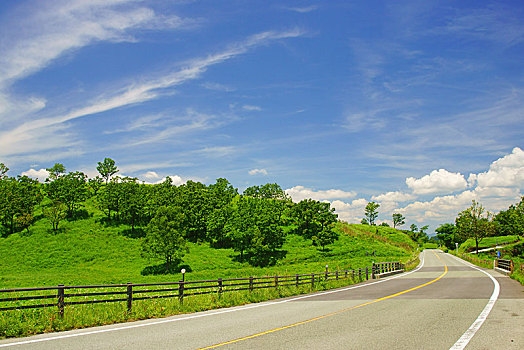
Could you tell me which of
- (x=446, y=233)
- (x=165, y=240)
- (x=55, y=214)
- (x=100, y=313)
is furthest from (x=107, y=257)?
(x=446, y=233)

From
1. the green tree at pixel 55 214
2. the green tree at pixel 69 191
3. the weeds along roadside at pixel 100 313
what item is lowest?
the weeds along roadside at pixel 100 313

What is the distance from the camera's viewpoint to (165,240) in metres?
62.9

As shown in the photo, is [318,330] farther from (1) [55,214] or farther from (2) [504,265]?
(1) [55,214]

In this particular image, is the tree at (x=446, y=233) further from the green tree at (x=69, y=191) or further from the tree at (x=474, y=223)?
the green tree at (x=69, y=191)

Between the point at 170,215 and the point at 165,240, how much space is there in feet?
18.3

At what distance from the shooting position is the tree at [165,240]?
61.8 meters

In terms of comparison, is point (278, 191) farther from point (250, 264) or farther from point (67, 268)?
point (67, 268)

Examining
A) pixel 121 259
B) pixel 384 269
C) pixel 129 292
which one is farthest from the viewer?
pixel 121 259

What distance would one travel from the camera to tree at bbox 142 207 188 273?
61.8 meters

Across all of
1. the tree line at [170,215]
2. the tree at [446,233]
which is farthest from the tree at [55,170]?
the tree at [446,233]

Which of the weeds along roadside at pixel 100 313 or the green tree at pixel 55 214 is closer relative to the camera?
the weeds along roadside at pixel 100 313

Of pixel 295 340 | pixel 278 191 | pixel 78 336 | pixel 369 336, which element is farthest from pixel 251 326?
pixel 278 191

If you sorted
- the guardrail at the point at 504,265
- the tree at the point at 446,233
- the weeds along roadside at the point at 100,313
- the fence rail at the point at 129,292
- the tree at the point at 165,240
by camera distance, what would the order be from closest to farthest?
the weeds along roadside at the point at 100,313 → the fence rail at the point at 129,292 → the guardrail at the point at 504,265 → the tree at the point at 165,240 → the tree at the point at 446,233

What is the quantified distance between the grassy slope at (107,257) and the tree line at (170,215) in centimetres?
263
